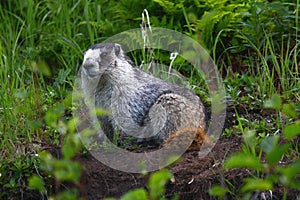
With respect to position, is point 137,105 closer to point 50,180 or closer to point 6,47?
point 50,180

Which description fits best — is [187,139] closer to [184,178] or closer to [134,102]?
[184,178]

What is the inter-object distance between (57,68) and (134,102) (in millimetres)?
1873

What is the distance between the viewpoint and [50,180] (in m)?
4.28

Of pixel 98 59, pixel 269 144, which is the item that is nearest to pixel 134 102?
pixel 98 59

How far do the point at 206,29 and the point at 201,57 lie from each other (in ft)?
0.90

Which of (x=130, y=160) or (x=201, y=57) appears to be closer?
(x=130, y=160)

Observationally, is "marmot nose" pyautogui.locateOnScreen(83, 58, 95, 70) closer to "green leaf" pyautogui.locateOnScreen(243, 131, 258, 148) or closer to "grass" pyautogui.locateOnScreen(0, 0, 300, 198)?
"grass" pyautogui.locateOnScreen(0, 0, 300, 198)

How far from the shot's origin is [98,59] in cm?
450

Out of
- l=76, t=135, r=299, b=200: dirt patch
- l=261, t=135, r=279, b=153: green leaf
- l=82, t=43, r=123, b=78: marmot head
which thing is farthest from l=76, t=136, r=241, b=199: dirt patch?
l=261, t=135, r=279, b=153: green leaf

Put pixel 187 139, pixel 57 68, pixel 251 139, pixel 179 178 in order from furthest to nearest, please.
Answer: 1. pixel 57 68
2. pixel 187 139
3. pixel 179 178
4. pixel 251 139

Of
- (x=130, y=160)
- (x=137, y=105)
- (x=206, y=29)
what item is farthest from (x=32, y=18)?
(x=130, y=160)

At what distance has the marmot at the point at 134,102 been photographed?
454 centimetres

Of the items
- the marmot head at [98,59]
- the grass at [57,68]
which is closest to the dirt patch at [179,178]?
the grass at [57,68]

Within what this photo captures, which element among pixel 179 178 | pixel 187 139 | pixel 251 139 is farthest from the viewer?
pixel 187 139
